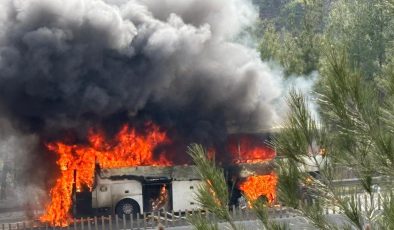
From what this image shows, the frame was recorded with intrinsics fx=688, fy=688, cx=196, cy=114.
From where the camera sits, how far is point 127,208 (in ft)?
70.8

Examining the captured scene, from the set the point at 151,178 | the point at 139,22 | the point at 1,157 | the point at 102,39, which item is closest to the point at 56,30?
the point at 102,39

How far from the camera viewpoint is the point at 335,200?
5828 mm

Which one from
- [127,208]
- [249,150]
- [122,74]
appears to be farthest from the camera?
[122,74]

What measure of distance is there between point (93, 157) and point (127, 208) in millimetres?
3661

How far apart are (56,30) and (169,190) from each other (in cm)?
832

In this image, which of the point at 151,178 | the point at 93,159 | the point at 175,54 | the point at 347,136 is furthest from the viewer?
the point at 175,54

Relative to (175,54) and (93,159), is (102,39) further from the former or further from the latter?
(93,159)

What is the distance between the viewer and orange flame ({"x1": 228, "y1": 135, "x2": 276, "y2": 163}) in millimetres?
25234

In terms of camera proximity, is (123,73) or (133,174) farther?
(123,73)

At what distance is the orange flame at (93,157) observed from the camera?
23188 millimetres

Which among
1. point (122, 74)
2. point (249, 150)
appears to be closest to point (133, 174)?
point (249, 150)

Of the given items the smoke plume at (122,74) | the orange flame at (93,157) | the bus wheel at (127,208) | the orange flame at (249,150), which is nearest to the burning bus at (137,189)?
the bus wheel at (127,208)

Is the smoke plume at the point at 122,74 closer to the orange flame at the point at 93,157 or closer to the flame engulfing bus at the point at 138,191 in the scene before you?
the orange flame at the point at 93,157

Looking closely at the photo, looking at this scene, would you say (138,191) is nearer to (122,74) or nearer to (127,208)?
(127,208)
